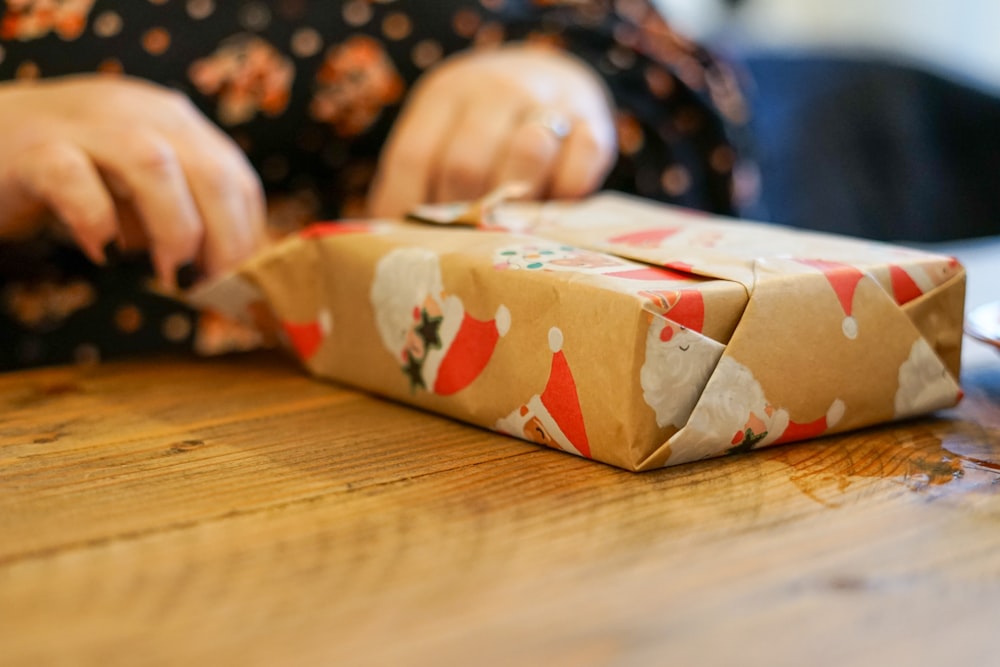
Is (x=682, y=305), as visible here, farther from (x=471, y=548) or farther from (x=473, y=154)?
(x=473, y=154)

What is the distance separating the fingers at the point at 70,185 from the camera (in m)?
0.55

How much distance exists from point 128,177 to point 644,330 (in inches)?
13.2

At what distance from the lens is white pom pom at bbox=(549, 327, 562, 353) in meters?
0.40

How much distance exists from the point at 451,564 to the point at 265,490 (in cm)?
9

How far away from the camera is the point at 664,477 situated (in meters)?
0.38

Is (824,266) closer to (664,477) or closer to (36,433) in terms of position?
(664,477)

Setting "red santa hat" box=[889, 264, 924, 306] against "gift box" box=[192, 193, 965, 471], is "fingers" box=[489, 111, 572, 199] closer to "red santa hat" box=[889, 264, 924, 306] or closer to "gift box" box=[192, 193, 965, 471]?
"gift box" box=[192, 193, 965, 471]

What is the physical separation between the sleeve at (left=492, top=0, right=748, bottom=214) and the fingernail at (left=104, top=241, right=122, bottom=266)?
38 cm

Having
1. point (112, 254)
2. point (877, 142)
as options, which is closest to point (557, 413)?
point (112, 254)

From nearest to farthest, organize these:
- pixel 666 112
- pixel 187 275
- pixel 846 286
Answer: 1. pixel 846 286
2. pixel 187 275
3. pixel 666 112

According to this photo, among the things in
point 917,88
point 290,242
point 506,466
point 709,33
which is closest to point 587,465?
point 506,466

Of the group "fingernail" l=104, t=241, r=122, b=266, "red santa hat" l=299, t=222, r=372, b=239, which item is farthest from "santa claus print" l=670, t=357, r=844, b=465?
"fingernail" l=104, t=241, r=122, b=266

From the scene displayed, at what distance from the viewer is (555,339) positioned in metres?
0.40

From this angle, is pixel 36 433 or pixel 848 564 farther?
pixel 36 433
